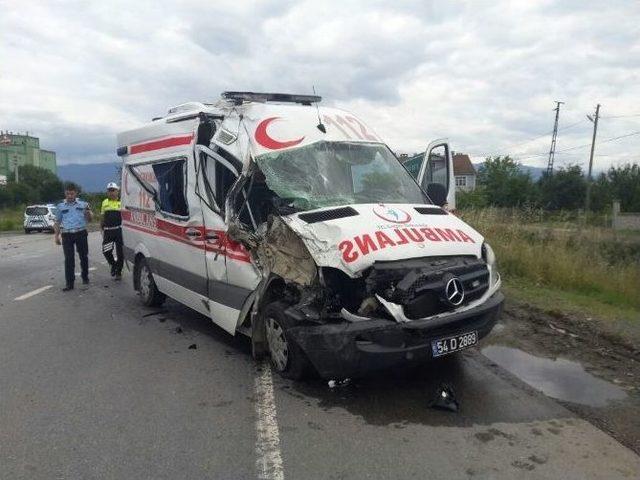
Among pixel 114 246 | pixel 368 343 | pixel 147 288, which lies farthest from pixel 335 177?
pixel 114 246

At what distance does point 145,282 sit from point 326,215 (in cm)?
439

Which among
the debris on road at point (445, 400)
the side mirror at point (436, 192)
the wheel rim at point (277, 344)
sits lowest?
the debris on road at point (445, 400)

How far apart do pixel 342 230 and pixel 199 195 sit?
85.0 inches

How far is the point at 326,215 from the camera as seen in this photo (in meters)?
5.07

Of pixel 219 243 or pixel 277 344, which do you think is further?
pixel 219 243

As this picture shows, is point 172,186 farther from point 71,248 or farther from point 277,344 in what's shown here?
point 71,248

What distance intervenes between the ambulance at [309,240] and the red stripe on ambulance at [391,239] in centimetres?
1

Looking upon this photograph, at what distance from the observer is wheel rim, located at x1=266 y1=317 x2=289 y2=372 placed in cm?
517

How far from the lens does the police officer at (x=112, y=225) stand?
11320 millimetres

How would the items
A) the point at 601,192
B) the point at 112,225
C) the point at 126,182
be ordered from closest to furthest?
the point at 126,182
the point at 112,225
the point at 601,192

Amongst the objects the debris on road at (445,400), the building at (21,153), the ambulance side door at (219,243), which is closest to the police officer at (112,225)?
the ambulance side door at (219,243)

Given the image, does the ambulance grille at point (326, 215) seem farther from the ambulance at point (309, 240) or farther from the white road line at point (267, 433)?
the white road line at point (267, 433)

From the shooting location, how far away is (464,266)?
4.84 metres

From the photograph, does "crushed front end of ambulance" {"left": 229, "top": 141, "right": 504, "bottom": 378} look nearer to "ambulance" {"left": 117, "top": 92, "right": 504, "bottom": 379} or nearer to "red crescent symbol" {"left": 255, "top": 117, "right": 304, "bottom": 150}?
"ambulance" {"left": 117, "top": 92, "right": 504, "bottom": 379}
